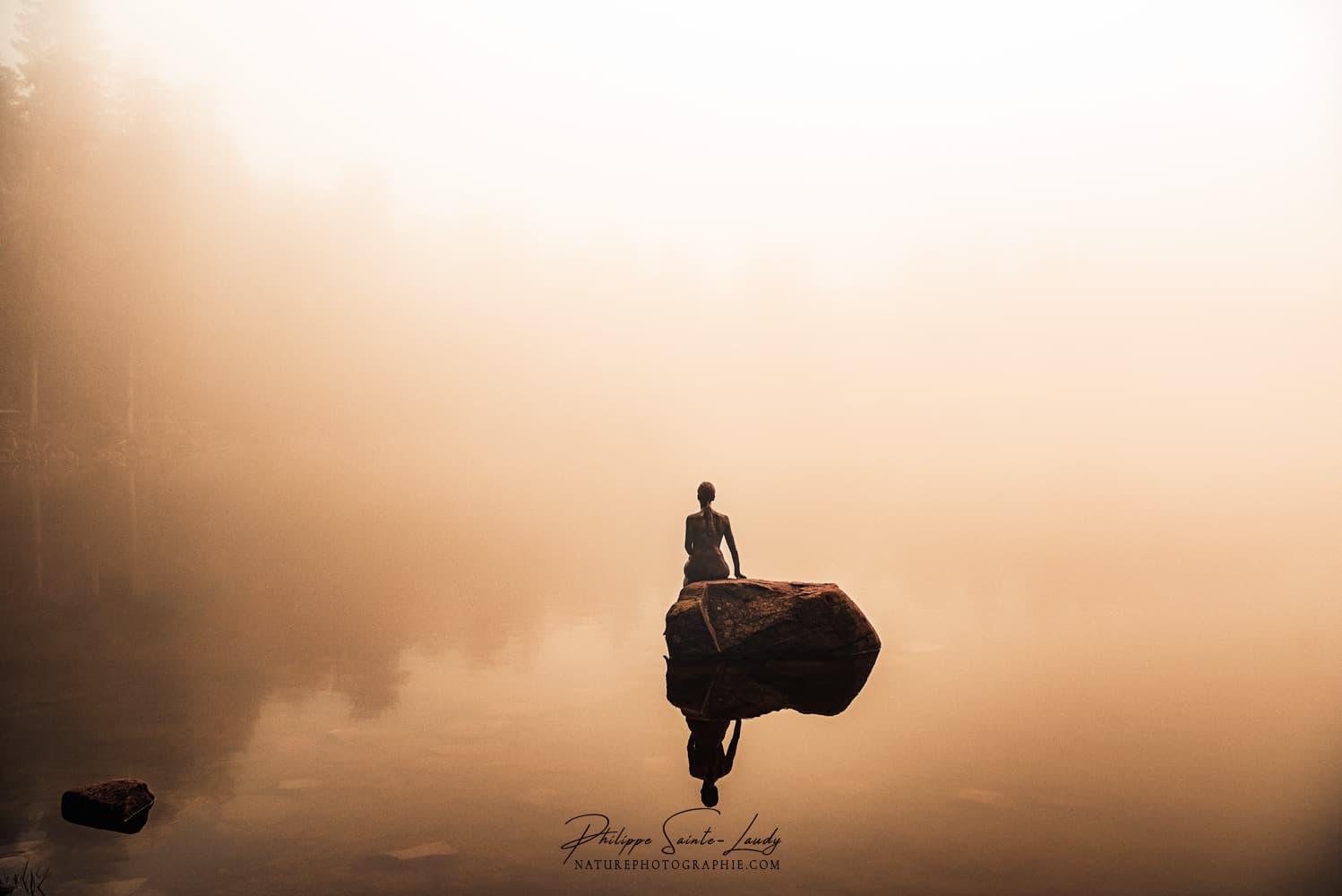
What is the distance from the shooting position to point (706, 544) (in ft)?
51.8

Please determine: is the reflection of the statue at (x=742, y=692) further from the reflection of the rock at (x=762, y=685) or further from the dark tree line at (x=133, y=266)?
the dark tree line at (x=133, y=266)

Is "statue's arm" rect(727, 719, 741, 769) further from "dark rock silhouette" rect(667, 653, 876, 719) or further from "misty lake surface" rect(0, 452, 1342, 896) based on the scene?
→ "dark rock silhouette" rect(667, 653, 876, 719)

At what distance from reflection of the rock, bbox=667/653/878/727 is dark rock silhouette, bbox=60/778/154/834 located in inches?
240

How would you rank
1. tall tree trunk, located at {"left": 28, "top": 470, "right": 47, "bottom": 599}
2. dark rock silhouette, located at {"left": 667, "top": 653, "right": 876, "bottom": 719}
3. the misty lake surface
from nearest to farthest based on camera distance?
1. the misty lake surface
2. dark rock silhouette, located at {"left": 667, "top": 653, "right": 876, "bottom": 719}
3. tall tree trunk, located at {"left": 28, "top": 470, "right": 47, "bottom": 599}

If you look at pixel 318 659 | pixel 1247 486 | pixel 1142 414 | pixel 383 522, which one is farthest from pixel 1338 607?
pixel 1142 414

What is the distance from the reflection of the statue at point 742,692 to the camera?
1140cm

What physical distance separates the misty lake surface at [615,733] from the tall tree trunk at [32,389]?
29.3 m

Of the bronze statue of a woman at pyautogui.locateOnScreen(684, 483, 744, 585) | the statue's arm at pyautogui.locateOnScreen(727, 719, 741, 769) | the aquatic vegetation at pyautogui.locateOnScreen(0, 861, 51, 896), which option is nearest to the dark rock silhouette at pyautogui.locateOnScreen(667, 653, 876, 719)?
the statue's arm at pyautogui.locateOnScreen(727, 719, 741, 769)

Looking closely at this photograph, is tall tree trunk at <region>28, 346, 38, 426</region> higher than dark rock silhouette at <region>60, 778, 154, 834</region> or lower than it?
higher

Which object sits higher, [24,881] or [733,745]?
[24,881]

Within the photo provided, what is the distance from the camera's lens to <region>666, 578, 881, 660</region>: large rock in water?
14039 millimetres

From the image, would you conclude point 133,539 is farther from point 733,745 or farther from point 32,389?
point 32,389

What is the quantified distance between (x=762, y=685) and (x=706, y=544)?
294 cm

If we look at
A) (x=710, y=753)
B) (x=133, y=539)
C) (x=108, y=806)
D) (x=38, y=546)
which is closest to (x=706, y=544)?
(x=710, y=753)
